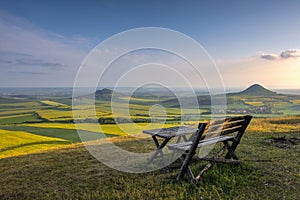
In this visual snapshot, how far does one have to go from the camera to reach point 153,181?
451cm

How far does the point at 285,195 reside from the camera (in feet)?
12.3

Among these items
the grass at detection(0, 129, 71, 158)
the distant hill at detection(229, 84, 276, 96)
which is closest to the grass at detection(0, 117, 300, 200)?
the grass at detection(0, 129, 71, 158)

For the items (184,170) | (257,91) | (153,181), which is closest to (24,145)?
(153,181)

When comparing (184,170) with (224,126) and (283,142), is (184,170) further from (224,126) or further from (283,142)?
(283,142)

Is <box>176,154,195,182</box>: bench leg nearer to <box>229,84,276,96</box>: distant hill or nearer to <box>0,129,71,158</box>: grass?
<box>0,129,71,158</box>: grass

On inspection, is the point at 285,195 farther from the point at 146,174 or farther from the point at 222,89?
the point at 222,89

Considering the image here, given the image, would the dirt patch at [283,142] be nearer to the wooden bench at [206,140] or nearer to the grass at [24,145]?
the wooden bench at [206,140]

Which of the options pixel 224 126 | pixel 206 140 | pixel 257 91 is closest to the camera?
pixel 224 126

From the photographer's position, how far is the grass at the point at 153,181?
3881mm

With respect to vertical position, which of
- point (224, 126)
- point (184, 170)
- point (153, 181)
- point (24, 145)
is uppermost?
point (224, 126)

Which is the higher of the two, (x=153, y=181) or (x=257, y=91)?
(x=257, y=91)

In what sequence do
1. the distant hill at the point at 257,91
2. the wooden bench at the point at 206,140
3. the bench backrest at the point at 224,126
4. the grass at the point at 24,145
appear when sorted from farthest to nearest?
the distant hill at the point at 257,91, the grass at the point at 24,145, the bench backrest at the point at 224,126, the wooden bench at the point at 206,140

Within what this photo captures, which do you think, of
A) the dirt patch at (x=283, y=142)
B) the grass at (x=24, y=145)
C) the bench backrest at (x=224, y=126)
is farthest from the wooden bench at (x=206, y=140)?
the grass at (x=24, y=145)

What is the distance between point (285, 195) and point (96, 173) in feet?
13.3
